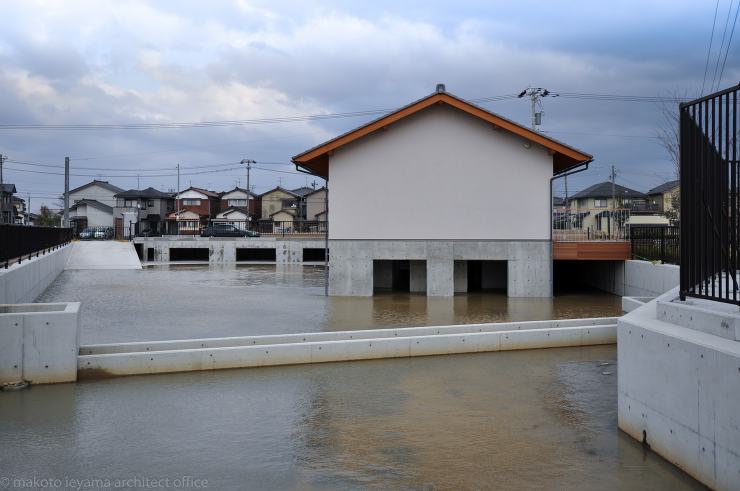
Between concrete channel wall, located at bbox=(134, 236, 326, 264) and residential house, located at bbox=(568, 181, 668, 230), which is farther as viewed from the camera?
residential house, located at bbox=(568, 181, 668, 230)

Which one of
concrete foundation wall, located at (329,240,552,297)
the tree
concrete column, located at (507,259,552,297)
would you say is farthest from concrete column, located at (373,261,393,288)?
the tree

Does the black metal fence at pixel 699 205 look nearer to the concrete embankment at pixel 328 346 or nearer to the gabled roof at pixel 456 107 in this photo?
the concrete embankment at pixel 328 346

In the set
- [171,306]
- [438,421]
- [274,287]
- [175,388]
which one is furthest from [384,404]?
[274,287]

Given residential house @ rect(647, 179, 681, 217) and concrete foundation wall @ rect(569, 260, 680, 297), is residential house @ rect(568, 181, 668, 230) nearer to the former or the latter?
residential house @ rect(647, 179, 681, 217)

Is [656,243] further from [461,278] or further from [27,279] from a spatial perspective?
[27,279]

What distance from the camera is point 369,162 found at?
20469 millimetres

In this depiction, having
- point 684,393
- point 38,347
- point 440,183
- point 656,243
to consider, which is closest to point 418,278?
point 440,183

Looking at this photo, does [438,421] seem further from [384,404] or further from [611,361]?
[611,361]

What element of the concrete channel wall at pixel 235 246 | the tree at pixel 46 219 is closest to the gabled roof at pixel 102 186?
the tree at pixel 46 219

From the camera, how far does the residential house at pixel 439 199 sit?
66.3 feet

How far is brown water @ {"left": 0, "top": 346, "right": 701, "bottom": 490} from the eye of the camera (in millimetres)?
5613

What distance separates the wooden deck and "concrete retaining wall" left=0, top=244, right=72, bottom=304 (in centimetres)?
1553

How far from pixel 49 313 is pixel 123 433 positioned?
9.11ft

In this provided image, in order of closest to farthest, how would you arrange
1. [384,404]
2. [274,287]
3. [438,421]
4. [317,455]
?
[317,455], [438,421], [384,404], [274,287]
